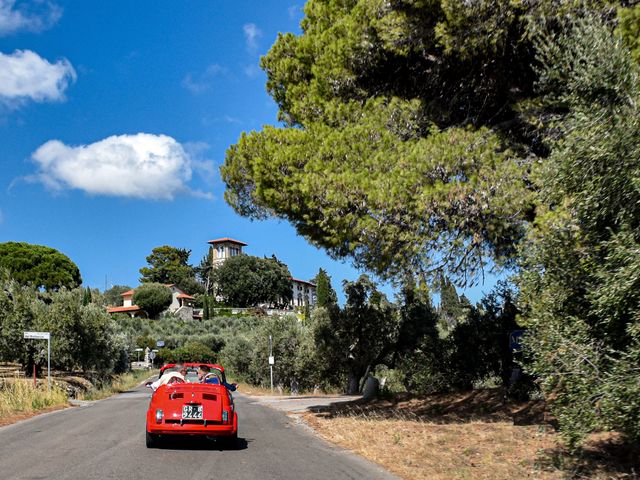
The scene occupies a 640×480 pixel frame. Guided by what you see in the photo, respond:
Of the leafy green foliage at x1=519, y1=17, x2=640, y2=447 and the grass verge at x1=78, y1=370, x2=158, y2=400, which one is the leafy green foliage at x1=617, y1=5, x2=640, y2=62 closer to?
the leafy green foliage at x1=519, y1=17, x2=640, y2=447

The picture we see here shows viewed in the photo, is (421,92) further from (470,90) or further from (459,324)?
(459,324)

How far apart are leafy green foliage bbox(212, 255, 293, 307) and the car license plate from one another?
92924 mm

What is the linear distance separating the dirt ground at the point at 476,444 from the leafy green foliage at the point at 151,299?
270 ft

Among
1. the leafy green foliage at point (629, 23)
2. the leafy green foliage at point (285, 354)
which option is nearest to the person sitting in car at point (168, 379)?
the leafy green foliage at point (629, 23)

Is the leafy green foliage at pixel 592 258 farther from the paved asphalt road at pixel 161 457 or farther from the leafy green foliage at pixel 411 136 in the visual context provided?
the leafy green foliage at pixel 411 136

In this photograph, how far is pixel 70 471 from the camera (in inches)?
316

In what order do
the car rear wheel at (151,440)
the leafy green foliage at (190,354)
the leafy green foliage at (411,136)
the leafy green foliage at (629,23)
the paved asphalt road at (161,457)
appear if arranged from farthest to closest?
1. the leafy green foliage at (190,354)
2. the leafy green foliage at (411,136)
3. the car rear wheel at (151,440)
4. the leafy green foliage at (629,23)
5. the paved asphalt road at (161,457)

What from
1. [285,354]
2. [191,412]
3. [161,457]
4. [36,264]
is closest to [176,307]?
[36,264]

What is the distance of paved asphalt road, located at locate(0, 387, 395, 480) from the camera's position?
8.06m

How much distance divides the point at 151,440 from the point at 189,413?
0.92m

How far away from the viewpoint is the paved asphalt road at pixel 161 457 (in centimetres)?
806

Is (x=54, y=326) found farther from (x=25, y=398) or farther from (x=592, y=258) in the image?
(x=592, y=258)

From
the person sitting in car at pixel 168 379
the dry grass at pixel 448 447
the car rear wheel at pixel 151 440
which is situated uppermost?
the person sitting in car at pixel 168 379

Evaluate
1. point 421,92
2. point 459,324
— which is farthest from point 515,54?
point 459,324
